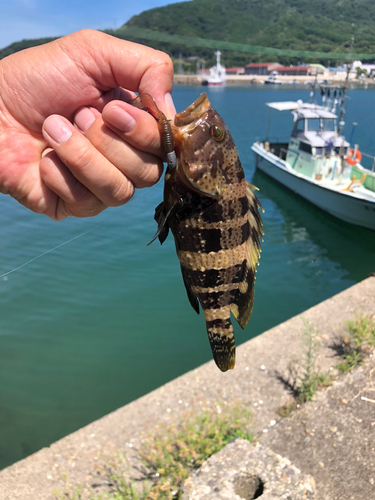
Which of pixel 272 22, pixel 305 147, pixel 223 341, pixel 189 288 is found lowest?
pixel 305 147

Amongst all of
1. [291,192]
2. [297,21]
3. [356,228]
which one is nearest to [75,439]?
[356,228]

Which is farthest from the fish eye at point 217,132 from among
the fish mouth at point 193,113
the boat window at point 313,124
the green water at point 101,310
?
the boat window at point 313,124

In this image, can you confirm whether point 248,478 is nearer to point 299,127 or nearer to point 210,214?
point 210,214

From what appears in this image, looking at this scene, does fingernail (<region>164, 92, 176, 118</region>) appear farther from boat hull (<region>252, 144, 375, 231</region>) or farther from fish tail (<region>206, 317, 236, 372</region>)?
boat hull (<region>252, 144, 375, 231</region>)

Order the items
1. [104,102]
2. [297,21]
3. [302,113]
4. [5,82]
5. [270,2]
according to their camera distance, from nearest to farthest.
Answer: [5,82]
[104,102]
[302,113]
[297,21]
[270,2]

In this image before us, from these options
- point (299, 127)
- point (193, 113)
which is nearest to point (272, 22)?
point (299, 127)

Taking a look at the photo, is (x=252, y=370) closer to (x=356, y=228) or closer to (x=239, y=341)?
(x=239, y=341)
